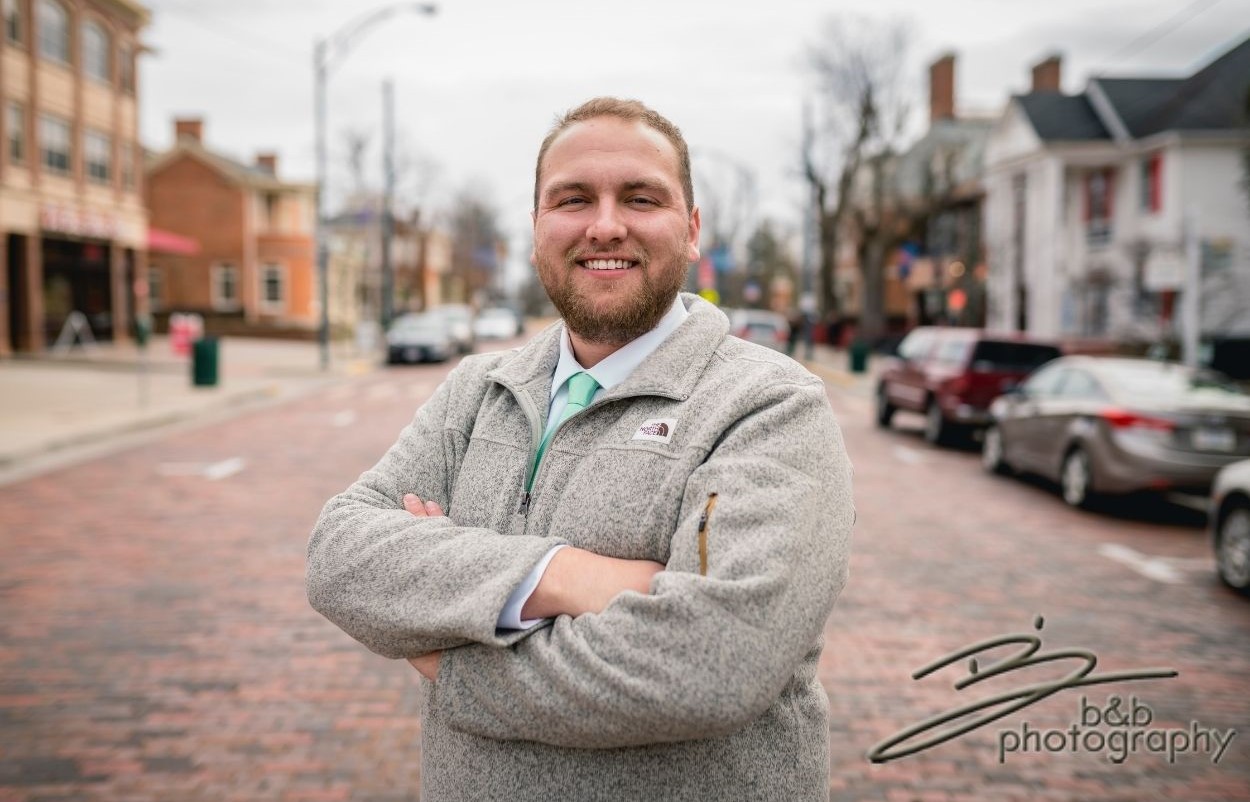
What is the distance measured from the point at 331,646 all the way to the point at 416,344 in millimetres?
29724

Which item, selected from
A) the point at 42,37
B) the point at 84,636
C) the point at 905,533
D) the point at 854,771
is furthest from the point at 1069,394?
the point at 42,37

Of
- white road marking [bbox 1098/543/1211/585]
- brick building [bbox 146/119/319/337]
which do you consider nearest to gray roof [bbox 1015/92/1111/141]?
white road marking [bbox 1098/543/1211/585]

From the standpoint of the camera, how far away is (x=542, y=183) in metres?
2.20

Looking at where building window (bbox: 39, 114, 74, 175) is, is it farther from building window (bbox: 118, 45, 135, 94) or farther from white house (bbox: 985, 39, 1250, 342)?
white house (bbox: 985, 39, 1250, 342)

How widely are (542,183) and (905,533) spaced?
7.81 m

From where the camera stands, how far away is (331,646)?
598cm

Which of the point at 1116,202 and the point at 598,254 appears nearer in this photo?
the point at 598,254

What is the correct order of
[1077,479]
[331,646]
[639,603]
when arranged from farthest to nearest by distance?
[1077,479] → [331,646] → [639,603]

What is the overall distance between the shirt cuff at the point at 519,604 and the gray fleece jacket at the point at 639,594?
2cm

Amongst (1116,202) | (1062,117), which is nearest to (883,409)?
(1116,202)

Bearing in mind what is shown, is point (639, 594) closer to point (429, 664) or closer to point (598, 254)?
point (429, 664)

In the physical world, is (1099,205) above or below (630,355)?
above

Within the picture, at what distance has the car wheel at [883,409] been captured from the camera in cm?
1894

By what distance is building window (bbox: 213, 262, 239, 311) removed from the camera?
53.0 m
